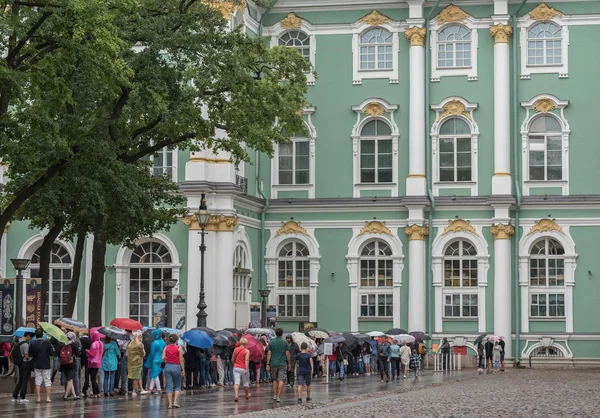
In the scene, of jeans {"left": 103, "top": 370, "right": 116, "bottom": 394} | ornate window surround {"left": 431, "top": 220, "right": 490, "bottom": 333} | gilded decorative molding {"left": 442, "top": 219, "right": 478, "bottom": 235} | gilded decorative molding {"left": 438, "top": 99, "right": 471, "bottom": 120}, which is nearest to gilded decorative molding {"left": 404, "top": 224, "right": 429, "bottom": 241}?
ornate window surround {"left": 431, "top": 220, "right": 490, "bottom": 333}

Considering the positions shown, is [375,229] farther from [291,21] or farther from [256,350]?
[256,350]

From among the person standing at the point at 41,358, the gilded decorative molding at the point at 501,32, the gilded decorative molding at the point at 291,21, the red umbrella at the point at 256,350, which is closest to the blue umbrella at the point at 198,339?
the red umbrella at the point at 256,350

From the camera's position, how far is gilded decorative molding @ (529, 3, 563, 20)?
1956 inches

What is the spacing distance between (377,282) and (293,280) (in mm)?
3206

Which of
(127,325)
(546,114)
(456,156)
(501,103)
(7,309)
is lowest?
(127,325)

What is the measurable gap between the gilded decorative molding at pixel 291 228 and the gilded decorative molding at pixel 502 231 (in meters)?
7.12

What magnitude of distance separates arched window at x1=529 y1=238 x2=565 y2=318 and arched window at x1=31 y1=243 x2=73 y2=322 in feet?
55.8

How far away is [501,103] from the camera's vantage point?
4950cm

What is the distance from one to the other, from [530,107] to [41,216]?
73.3 ft

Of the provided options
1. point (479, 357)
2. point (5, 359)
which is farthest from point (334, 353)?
point (5, 359)

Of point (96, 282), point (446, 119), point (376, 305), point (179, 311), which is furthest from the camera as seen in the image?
point (376, 305)

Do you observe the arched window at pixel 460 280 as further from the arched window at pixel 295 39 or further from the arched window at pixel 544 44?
the arched window at pixel 295 39

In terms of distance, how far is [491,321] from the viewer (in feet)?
162

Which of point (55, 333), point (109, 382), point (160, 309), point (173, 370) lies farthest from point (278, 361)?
point (160, 309)
